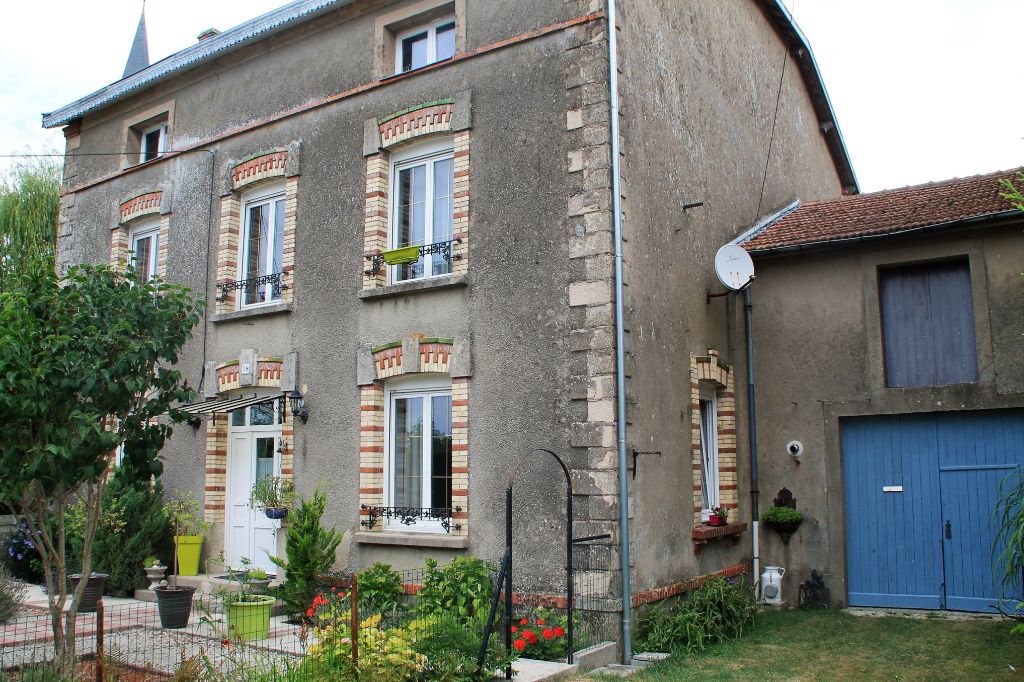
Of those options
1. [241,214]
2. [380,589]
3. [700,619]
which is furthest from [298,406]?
[700,619]

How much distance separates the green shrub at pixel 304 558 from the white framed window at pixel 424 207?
9.46 ft

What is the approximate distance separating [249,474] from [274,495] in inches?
48.3

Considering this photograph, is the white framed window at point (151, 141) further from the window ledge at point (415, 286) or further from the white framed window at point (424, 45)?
the window ledge at point (415, 286)

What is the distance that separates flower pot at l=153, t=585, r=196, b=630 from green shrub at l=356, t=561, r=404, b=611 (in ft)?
5.61

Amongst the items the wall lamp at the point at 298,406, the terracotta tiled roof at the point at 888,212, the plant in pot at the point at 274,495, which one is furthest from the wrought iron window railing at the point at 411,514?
the terracotta tiled roof at the point at 888,212

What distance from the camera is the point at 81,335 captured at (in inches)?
247

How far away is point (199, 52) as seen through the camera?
40.0 ft

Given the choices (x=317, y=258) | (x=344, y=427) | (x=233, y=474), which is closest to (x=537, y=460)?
(x=344, y=427)

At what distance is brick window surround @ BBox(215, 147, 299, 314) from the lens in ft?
36.3

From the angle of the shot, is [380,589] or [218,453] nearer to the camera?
[380,589]

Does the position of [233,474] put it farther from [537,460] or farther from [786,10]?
[786,10]

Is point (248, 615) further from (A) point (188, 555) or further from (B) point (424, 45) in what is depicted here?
(B) point (424, 45)

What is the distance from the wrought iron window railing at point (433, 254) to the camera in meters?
9.66

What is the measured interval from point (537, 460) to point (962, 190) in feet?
20.9
